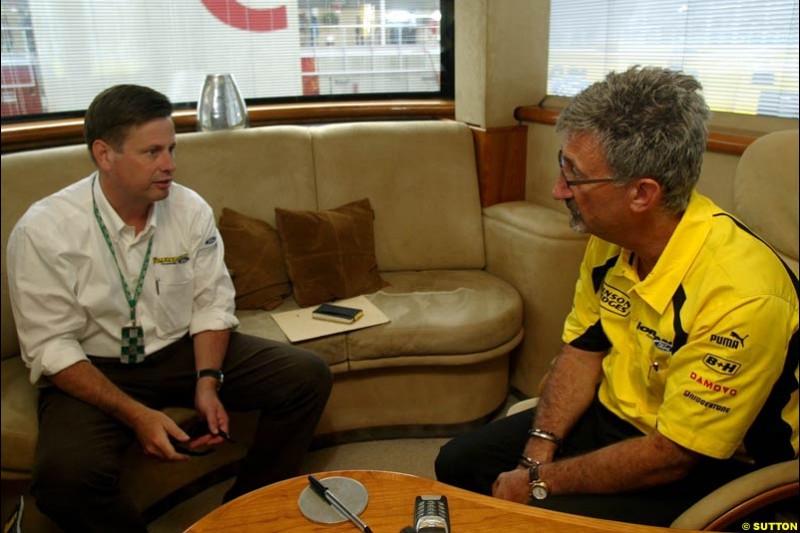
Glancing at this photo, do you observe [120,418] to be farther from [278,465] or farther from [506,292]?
[506,292]

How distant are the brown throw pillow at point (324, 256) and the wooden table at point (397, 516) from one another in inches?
52.2

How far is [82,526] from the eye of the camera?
4.94 ft

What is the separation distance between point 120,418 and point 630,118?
4.69ft

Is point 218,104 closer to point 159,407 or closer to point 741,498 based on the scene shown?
point 159,407

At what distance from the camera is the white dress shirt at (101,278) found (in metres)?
1.64

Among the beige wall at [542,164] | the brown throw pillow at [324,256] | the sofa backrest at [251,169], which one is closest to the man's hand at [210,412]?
the brown throw pillow at [324,256]

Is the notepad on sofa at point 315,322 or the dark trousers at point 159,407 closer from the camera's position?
the dark trousers at point 159,407

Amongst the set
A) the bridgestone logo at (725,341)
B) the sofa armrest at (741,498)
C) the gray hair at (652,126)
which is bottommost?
the sofa armrest at (741,498)

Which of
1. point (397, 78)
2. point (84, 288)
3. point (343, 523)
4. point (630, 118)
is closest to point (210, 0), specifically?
point (397, 78)

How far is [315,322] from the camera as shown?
216 centimetres

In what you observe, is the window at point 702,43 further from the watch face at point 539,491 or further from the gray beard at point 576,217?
the watch face at point 539,491

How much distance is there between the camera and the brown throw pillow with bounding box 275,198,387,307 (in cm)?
232

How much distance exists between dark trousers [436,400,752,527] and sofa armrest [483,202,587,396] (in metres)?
0.87

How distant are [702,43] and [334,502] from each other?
2029mm
